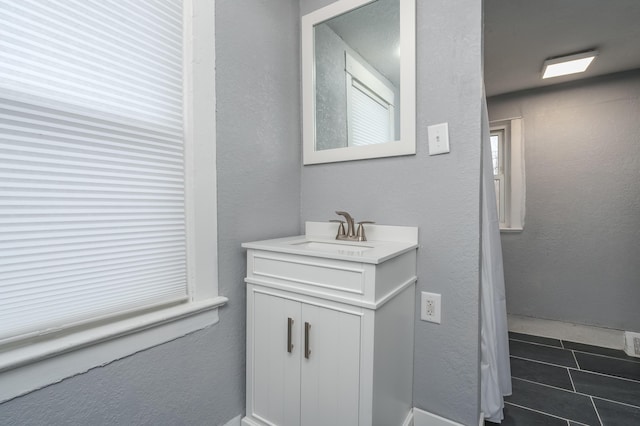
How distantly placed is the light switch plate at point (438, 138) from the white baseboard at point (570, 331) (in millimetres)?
2189

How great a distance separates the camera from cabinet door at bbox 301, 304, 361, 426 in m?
1.01

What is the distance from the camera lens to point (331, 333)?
1058 millimetres

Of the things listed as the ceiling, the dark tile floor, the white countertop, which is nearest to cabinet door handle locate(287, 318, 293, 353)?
the white countertop

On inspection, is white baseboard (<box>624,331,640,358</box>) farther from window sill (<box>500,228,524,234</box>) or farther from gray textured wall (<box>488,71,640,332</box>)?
window sill (<box>500,228,524,234</box>)

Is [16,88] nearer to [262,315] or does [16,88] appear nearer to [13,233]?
[13,233]

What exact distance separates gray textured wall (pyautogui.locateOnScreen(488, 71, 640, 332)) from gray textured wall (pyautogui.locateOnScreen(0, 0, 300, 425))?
238 cm

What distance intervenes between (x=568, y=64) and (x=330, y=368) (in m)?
2.79

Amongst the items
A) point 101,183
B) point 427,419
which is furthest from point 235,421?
point 101,183

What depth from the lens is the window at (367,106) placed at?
1401 millimetres

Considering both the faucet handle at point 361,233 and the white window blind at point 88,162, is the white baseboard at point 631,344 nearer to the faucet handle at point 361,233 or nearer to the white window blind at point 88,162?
the faucet handle at point 361,233

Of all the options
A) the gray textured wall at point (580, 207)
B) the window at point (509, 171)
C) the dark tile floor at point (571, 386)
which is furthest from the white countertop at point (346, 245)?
the gray textured wall at point (580, 207)

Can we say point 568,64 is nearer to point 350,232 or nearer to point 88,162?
point 350,232

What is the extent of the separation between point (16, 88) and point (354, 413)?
139 centimetres

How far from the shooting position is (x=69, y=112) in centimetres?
86
